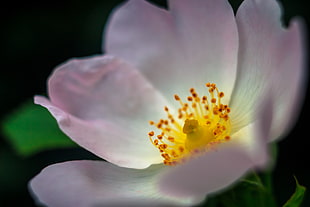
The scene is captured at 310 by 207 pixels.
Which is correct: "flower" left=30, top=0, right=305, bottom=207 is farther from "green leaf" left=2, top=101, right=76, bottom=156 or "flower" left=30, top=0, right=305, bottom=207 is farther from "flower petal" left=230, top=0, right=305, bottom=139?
"green leaf" left=2, top=101, right=76, bottom=156

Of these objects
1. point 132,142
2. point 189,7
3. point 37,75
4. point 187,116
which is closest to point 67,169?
point 132,142

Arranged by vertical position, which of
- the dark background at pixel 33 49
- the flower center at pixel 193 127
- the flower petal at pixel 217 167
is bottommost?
the dark background at pixel 33 49

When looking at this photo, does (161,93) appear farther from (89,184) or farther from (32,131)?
(32,131)

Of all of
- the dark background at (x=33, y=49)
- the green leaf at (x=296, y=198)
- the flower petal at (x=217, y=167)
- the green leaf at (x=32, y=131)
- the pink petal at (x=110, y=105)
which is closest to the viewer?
the flower petal at (x=217, y=167)

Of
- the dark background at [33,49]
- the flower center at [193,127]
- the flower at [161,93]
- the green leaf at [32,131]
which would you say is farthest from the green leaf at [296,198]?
the dark background at [33,49]

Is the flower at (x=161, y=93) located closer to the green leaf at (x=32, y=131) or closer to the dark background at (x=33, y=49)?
the green leaf at (x=32, y=131)

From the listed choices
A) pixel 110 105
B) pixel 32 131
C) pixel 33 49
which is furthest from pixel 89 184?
pixel 33 49

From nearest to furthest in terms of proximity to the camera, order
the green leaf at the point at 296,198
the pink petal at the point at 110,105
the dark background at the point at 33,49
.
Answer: the green leaf at the point at 296,198
the pink petal at the point at 110,105
the dark background at the point at 33,49
